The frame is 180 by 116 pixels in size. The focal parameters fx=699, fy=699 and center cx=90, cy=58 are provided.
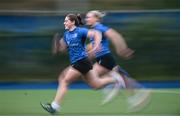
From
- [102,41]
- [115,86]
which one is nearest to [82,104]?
[115,86]

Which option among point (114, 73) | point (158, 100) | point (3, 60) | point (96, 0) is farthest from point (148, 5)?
point (114, 73)

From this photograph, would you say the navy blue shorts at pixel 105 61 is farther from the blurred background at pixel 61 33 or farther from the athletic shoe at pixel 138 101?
the blurred background at pixel 61 33

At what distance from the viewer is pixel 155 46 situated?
15531mm

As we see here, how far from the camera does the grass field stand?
33.8ft

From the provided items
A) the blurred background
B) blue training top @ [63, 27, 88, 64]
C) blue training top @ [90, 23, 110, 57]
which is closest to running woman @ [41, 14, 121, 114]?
blue training top @ [63, 27, 88, 64]

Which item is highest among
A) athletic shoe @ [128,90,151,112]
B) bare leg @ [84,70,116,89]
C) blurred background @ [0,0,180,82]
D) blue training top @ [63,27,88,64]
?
blue training top @ [63,27,88,64]

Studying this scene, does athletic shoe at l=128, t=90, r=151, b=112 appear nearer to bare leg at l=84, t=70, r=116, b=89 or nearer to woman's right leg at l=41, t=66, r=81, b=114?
bare leg at l=84, t=70, r=116, b=89

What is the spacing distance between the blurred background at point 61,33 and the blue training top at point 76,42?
5.52 meters

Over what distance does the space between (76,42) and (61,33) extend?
18.9 ft

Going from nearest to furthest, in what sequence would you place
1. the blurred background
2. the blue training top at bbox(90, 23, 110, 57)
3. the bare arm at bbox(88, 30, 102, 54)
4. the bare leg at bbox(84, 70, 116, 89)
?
the bare arm at bbox(88, 30, 102, 54) → the bare leg at bbox(84, 70, 116, 89) → the blue training top at bbox(90, 23, 110, 57) → the blurred background

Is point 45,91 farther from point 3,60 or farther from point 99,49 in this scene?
point 99,49

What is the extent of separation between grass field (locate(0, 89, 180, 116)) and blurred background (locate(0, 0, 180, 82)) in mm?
1395

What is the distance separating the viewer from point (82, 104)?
11500mm

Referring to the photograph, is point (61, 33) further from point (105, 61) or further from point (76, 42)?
point (76, 42)
